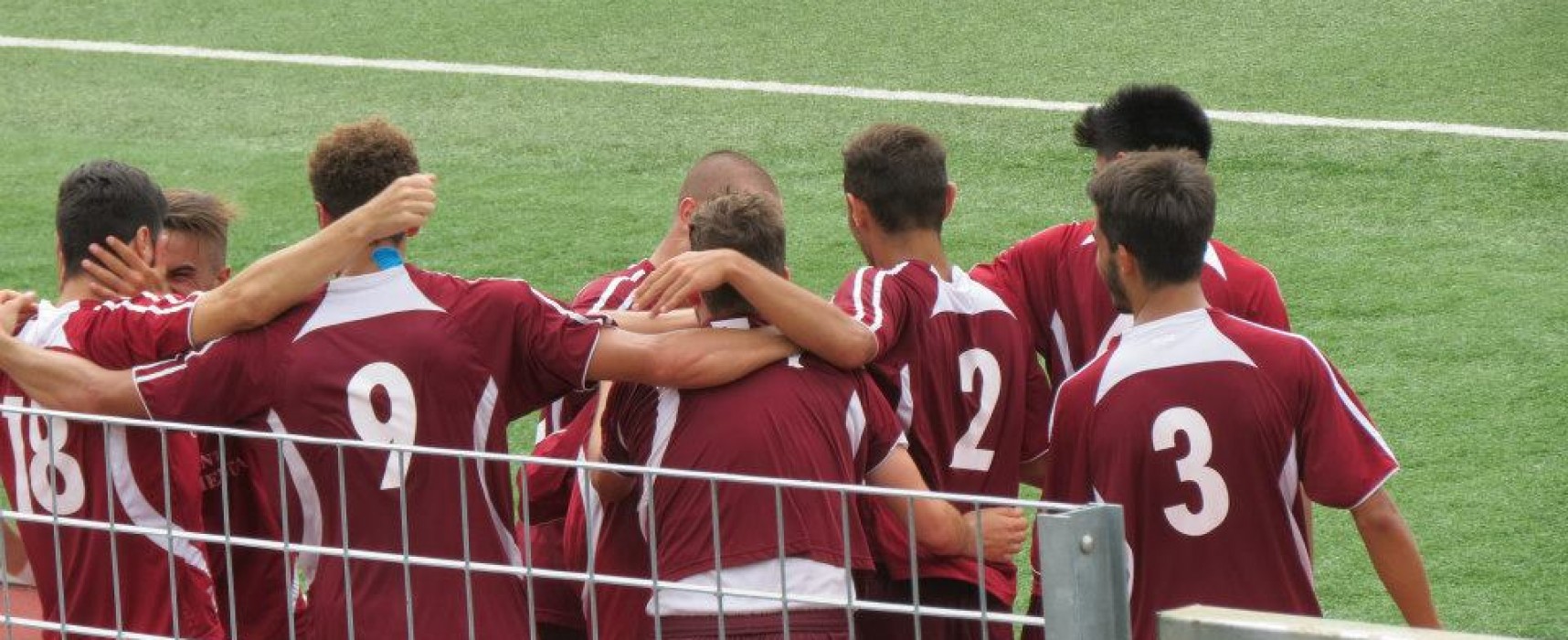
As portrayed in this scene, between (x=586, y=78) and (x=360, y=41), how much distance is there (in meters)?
1.49

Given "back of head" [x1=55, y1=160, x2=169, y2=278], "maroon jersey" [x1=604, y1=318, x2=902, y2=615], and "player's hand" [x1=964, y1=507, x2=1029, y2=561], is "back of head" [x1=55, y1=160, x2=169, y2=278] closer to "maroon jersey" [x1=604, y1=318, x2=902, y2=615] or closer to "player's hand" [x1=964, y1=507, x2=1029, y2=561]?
"maroon jersey" [x1=604, y1=318, x2=902, y2=615]

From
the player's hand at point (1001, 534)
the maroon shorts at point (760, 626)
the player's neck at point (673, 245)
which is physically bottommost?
the maroon shorts at point (760, 626)

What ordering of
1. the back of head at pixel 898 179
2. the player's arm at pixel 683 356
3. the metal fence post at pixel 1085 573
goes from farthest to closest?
the back of head at pixel 898 179, the player's arm at pixel 683 356, the metal fence post at pixel 1085 573

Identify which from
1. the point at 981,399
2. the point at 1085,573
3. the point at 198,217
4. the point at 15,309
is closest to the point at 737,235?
the point at 981,399

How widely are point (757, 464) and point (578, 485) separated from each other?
66 cm

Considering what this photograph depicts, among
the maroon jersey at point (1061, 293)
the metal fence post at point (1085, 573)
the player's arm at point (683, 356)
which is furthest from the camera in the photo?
the maroon jersey at point (1061, 293)

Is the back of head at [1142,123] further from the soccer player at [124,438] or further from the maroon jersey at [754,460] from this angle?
the soccer player at [124,438]

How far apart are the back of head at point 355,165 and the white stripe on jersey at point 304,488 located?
41cm

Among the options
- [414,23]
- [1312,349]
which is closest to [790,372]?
[1312,349]

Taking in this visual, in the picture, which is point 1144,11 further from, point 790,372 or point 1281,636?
point 1281,636

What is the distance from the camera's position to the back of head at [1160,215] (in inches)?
136

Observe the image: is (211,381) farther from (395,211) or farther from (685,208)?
(685,208)

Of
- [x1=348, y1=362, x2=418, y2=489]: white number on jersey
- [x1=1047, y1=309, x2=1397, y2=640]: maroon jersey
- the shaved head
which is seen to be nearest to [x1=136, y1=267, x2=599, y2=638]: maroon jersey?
[x1=348, y1=362, x2=418, y2=489]: white number on jersey

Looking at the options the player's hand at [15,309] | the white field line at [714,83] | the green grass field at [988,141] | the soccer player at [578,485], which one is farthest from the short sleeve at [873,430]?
the white field line at [714,83]
